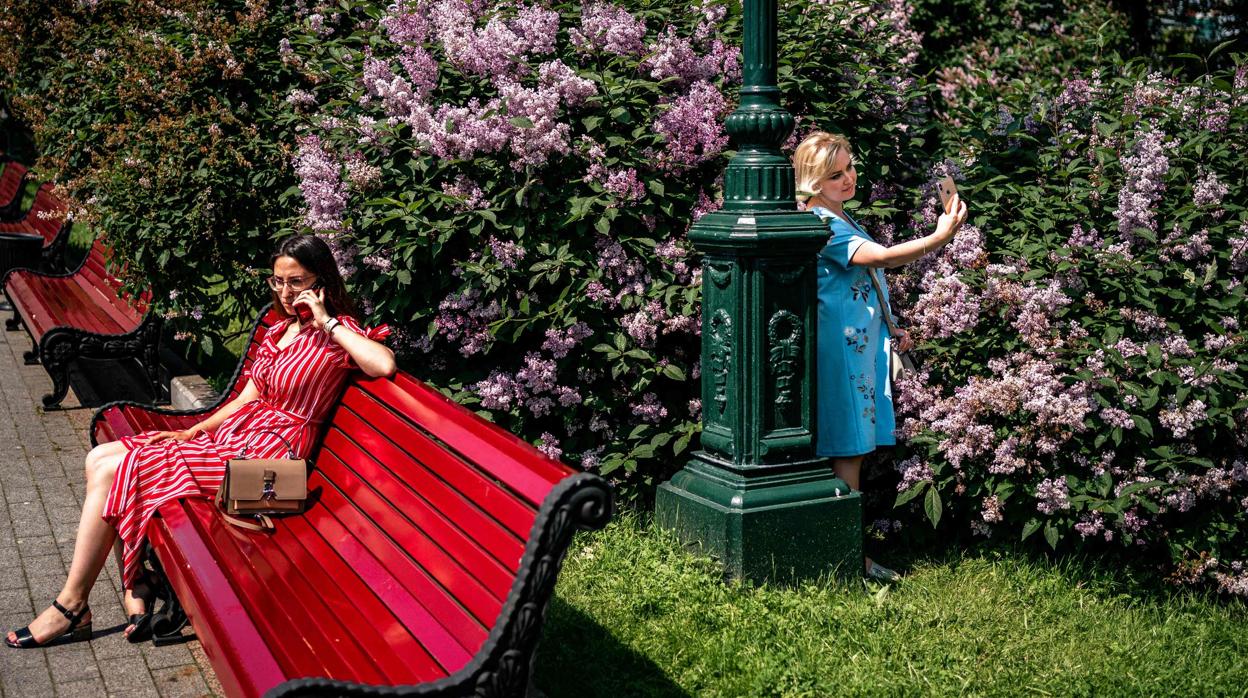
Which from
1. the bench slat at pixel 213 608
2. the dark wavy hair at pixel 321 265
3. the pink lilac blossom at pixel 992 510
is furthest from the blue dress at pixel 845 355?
the bench slat at pixel 213 608

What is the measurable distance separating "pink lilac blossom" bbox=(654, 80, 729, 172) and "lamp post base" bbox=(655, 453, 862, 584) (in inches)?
52.7

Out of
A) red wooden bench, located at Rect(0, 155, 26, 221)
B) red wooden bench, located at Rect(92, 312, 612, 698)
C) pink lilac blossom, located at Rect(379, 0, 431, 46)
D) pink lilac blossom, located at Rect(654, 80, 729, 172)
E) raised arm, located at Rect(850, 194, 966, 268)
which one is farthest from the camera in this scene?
red wooden bench, located at Rect(0, 155, 26, 221)

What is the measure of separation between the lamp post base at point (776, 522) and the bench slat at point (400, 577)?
1317 mm

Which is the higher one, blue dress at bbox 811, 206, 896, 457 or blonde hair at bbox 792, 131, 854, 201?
blonde hair at bbox 792, 131, 854, 201

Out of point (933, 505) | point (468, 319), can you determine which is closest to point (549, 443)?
point (468, 319)

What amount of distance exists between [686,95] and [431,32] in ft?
4.22

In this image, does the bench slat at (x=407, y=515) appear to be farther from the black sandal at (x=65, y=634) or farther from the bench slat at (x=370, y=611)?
the black sandal at (x=65, y=634)

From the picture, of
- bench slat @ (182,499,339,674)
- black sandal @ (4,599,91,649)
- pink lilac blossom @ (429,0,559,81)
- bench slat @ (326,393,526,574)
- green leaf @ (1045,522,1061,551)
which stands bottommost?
black sandal @ (4,599,91,649)

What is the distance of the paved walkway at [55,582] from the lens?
3.96 m

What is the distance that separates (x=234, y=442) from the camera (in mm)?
4523

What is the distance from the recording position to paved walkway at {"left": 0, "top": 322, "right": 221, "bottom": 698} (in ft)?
13.0

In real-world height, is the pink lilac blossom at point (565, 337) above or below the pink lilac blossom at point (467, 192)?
below

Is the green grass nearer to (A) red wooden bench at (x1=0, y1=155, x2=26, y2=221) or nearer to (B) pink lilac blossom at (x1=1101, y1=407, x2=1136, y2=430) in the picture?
(B) pink lilac blossom at (x1=1101, y1=407, x2=1136, y2=430)

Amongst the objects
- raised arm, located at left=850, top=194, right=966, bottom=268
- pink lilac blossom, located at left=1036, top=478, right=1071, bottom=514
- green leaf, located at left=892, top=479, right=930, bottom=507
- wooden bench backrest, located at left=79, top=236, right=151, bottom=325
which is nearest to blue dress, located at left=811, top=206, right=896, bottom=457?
raised arm, located at left=850, top=194, right=966, bottom=268
